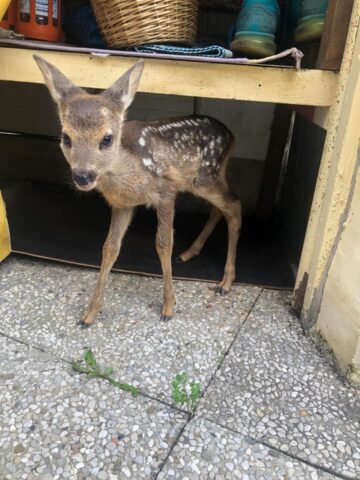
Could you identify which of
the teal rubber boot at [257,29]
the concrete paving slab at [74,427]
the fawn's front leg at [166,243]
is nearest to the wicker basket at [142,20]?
the teal rubber boot at [257,29]

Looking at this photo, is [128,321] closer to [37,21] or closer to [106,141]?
[106,141]

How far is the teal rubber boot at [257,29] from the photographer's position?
2943 mm

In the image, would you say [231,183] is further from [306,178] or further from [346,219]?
[346,219]

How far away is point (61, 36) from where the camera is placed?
365 centimetres

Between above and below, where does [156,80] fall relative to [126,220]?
above

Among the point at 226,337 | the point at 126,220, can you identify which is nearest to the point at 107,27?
the point at 126,220

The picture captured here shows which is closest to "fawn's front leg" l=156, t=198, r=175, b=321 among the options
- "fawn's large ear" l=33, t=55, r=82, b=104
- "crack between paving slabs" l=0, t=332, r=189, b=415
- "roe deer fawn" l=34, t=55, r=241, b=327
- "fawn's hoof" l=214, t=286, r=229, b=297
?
"roe deer fawn" l=34, t=55, r=241, b=327

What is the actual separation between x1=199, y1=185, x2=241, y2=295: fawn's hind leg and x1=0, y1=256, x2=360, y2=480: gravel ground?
0.51ft

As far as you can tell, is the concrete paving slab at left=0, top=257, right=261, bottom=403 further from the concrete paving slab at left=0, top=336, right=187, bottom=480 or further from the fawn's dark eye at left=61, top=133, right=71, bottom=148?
the fawn's dark eye at left=61, top=133, right=71, bottom=148

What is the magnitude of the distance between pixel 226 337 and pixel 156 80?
66.4 inches

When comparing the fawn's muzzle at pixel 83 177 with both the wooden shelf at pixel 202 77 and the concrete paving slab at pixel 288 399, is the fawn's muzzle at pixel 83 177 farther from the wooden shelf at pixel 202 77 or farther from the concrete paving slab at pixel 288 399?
the concrete paving slab at pixel 288 399

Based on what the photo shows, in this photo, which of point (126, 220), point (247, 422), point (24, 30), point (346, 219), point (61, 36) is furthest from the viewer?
point (61, 36)

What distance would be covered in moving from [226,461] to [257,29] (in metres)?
2.64

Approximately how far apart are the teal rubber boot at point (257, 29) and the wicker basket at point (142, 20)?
378 millimetres
